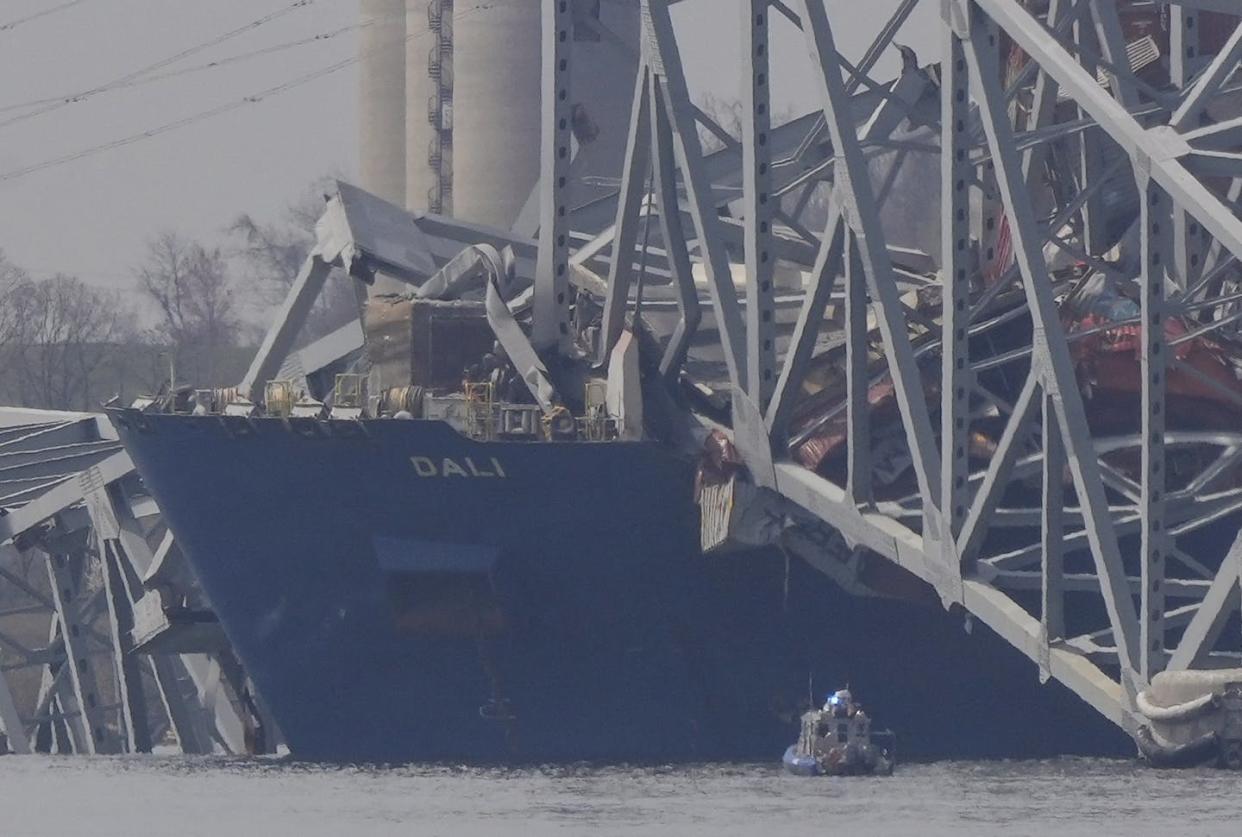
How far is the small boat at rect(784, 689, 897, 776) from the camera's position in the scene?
186ft

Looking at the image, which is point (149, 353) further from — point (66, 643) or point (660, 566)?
point (660, 566)

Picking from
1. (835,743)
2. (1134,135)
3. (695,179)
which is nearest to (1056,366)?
(1134,135)

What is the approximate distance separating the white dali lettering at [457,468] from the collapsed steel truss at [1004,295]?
3410mm

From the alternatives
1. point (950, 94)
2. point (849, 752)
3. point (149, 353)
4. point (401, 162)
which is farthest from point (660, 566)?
point (149, 353)

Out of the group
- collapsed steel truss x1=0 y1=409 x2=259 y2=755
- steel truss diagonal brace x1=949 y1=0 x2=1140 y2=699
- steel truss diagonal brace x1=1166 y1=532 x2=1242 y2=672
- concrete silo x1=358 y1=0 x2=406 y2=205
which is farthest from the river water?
concrete silo x1=358 y1=0 x2=406 y2=205

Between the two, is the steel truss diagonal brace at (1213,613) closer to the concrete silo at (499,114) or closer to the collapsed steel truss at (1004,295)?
the collapsed steel truss at (1004,295)

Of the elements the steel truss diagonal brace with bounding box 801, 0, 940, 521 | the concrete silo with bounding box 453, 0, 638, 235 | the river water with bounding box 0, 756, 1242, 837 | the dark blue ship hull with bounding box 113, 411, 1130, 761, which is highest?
the concrete silo with bounding box 453, 0, 638, 235

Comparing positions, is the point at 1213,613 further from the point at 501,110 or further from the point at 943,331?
the point at 501,110

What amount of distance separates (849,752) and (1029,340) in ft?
27.5

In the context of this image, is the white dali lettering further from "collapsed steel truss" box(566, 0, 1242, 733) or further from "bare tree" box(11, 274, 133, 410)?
"bare tree" box(11, 274, 133, 410)

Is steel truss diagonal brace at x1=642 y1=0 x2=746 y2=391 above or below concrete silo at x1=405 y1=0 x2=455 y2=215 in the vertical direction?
below

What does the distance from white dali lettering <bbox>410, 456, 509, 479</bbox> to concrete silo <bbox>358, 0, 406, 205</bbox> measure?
64.5m

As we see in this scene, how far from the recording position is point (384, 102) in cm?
12388

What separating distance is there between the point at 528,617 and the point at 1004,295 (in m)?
10.3
